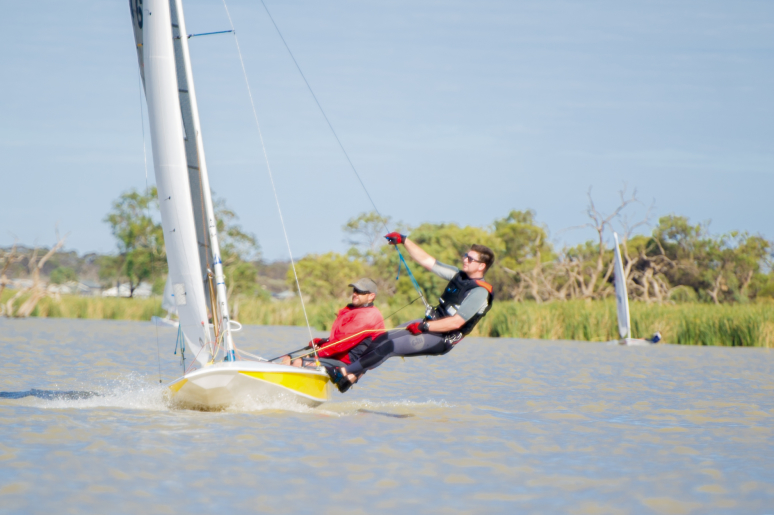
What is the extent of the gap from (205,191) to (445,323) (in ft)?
7.71

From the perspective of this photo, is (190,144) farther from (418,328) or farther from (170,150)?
(418,328)

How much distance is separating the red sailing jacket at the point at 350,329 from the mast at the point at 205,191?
3.01 feet

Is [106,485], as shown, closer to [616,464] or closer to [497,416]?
[616,464]

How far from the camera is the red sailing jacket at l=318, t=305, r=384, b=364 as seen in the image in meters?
7.74

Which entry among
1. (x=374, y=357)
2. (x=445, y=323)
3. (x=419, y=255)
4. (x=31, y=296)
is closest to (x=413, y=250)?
(x=419, y=255)

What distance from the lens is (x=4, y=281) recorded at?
28.4 meters

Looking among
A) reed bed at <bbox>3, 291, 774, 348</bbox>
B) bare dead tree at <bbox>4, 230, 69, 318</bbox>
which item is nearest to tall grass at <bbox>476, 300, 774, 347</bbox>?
reed bed at <bbox>3, 291, 774, 348</bbox>

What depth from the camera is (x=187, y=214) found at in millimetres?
7660

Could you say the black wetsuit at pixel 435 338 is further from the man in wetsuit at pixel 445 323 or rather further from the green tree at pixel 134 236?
Result: the green tree at pixel 134 236

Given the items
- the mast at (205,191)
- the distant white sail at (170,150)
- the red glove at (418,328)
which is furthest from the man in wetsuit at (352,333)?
the distant white sail at (170,150)

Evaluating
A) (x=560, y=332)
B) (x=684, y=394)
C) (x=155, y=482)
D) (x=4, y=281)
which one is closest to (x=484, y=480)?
(x=155, y=482)

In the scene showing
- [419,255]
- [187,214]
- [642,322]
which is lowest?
[642,322]

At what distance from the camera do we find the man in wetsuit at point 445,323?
7176 millimetres

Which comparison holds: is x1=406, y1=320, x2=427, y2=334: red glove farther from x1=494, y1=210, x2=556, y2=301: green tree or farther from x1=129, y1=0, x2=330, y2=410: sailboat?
x1=494, y1=210, x2=556, y2=301: green tree
